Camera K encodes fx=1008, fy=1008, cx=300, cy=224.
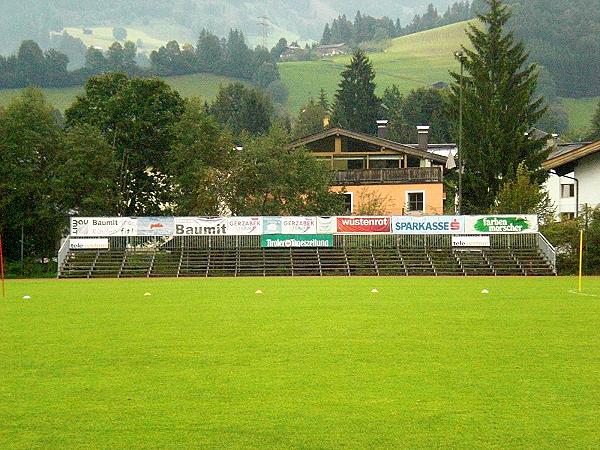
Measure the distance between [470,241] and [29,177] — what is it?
22066mm

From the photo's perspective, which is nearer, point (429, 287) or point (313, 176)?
point (429, 287)

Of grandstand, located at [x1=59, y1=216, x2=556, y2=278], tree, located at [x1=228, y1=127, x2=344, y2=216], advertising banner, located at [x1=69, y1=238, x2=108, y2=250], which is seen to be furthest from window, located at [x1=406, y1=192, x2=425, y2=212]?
advertising banner, located at [x1=69, y1=238, x2=108, y2=250]

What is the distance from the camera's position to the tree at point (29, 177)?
50094mm

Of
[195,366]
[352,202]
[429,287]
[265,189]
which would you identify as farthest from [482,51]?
[195,366]

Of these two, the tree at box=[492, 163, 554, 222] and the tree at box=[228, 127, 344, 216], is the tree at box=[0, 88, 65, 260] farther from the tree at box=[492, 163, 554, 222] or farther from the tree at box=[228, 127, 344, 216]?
the tree at box=[492, 163, 554, 222]

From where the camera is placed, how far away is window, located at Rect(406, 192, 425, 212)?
63844 mm

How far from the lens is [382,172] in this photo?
63938 millimetres

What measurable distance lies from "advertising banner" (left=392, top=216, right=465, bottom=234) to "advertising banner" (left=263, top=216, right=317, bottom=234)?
400 centimetres

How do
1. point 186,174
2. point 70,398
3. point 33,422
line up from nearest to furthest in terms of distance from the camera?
point 33,422 < point 70,398 < point 186,174

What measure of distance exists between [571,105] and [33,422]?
176156mm

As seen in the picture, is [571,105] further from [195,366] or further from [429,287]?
[195,366]

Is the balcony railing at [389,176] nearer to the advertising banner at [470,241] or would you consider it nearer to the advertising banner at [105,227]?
the advertising banner at [470,241]

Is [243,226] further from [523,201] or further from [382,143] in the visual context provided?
[382,143]

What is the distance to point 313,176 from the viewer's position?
54.8 metres
